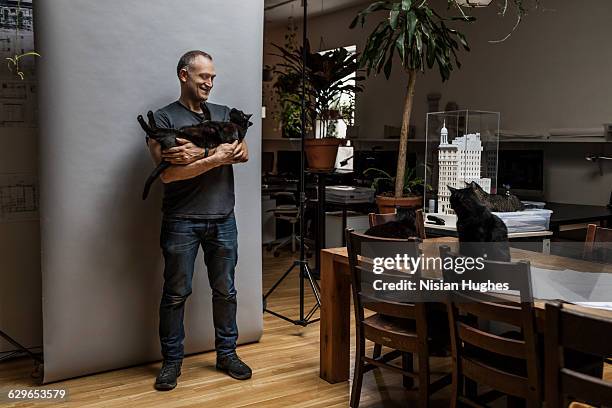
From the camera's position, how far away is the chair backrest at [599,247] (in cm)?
282

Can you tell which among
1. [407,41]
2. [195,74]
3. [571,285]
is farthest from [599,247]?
[407,41]

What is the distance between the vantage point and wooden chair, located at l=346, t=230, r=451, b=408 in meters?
2.60

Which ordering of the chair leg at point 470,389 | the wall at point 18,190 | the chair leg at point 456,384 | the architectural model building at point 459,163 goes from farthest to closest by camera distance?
the architectural model building at point 459,163
the wall at point 18,190
the chair leg at point 470,389
the chair leg at point 456,384

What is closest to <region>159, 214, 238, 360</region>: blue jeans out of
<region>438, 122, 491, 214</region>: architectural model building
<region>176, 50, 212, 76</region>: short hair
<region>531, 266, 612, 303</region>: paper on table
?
<region>176, 50, 212, 76</region>: short hair

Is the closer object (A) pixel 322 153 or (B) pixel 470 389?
(B) pixel 470 389

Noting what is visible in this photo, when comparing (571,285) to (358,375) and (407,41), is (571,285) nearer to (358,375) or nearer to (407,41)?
(358,375)

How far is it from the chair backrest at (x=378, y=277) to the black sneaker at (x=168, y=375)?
1052mm

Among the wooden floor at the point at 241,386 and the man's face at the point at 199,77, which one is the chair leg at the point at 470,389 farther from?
the man's face at the point at 199,77

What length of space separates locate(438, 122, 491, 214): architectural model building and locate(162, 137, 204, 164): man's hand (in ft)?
5.07

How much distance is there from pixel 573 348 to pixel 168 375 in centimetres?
216

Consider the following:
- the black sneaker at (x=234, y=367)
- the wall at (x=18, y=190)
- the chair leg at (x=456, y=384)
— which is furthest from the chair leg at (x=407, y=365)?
the wall at (x=18, y=190)

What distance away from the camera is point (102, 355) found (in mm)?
3434

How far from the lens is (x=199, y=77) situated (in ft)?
10.5

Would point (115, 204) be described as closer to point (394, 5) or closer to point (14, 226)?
point (14, 226)
